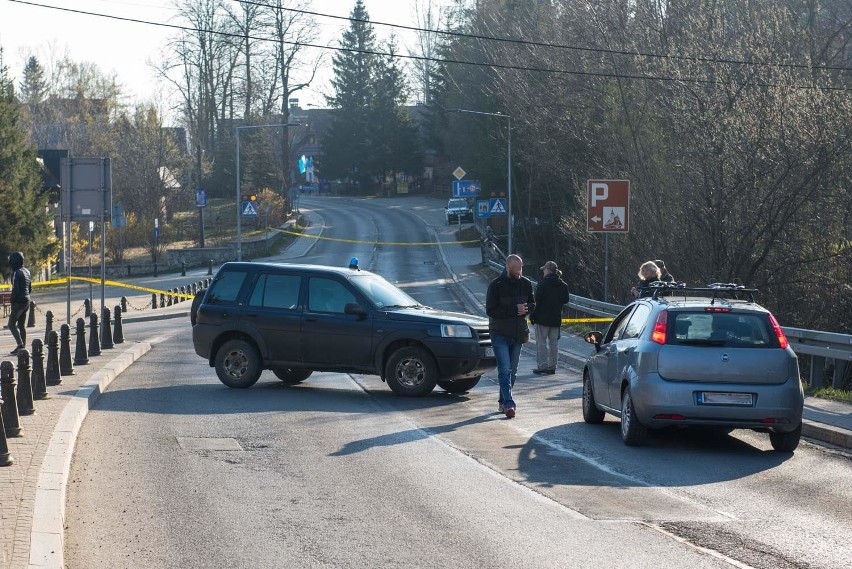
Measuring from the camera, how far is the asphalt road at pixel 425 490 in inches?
285

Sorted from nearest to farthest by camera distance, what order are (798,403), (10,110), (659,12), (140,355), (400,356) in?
(798,403), (400,356), (140,355), (659,12), (10,110)

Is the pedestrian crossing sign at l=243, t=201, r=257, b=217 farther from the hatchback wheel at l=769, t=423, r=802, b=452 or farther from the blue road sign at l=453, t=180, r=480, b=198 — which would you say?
the hatchback wheel at l=769, t=423, r=802, b=452

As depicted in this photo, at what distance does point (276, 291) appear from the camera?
54.8ft

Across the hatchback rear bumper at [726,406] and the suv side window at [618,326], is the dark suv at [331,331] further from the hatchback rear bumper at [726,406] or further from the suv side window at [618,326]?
the hatchback rear bumper at [726,406]

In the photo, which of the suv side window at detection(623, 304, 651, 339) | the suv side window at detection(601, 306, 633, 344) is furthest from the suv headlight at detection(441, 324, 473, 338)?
the suv side window at detection(623, 304, 651, 339)

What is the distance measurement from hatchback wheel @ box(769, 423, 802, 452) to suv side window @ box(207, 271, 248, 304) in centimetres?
844

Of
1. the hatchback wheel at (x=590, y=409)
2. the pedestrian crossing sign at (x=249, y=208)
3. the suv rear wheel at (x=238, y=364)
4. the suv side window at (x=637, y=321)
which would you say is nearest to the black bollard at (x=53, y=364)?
the suv rear wheel at (x=238, y=364)

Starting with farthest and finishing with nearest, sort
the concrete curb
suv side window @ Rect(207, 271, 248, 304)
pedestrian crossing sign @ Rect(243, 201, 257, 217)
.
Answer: pedestrian crossing sign @ Rect(243, 201, 257, 217) → suv side window @ Rect(207, 271, 248, 304) → the concrete curb

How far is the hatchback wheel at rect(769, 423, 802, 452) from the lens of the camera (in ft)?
37.3

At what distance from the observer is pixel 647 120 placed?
112ft

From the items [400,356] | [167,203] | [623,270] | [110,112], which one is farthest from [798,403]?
[110,112]

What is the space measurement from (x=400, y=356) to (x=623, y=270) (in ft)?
53.8

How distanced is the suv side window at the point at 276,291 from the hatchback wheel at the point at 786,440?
294 inches

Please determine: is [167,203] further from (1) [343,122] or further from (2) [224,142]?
(1) [343,122]
